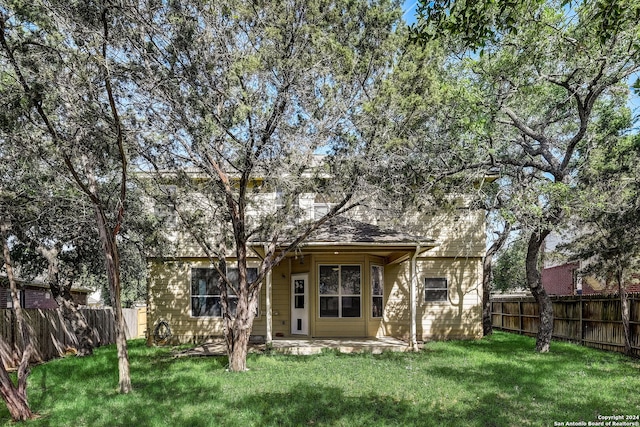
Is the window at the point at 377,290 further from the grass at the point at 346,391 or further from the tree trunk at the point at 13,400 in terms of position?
the tree trunk at the point at 13,400

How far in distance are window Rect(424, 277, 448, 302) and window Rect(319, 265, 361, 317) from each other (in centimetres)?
242

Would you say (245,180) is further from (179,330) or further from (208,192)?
(179,330)

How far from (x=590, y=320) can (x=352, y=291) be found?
22.0 feet

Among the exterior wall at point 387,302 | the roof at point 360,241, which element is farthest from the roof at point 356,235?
the exterior wall at point 387,302

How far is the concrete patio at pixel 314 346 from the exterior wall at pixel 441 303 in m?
1.40

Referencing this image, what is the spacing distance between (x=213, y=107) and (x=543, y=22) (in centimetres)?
586

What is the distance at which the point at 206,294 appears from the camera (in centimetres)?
1535

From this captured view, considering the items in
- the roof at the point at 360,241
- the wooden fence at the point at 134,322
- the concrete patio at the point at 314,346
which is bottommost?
the wooden fence at the point at 134,322

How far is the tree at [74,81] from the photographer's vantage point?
21.3 feet

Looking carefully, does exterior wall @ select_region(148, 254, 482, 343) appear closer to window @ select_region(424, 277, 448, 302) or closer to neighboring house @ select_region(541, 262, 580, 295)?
window @ select_region(424, 277, 448, 302)

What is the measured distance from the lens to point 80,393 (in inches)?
311

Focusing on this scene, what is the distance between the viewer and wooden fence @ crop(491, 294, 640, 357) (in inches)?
467

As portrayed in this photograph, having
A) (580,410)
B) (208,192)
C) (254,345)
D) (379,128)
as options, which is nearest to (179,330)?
(254,345)

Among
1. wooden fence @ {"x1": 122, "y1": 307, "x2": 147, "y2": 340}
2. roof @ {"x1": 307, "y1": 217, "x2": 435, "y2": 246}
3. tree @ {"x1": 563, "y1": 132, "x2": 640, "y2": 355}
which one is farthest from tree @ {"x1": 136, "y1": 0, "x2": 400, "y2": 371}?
wooden fence @ {"x1": 122, "y1": 307, "x2": 147, "y2": 340}
